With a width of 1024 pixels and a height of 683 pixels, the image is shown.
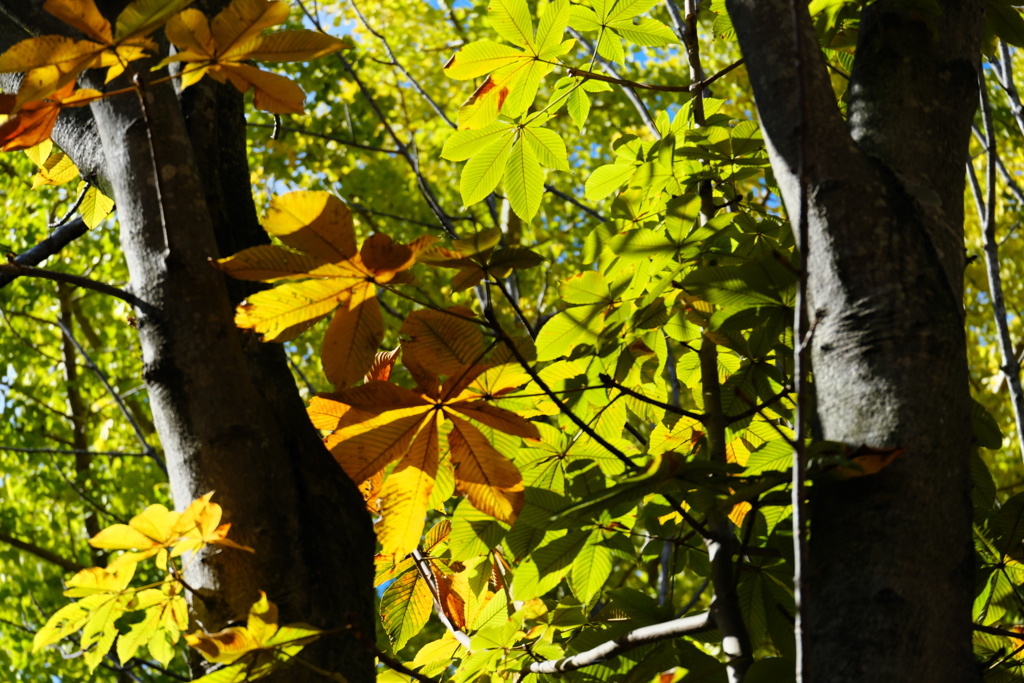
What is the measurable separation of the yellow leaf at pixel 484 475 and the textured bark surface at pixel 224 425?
121mm

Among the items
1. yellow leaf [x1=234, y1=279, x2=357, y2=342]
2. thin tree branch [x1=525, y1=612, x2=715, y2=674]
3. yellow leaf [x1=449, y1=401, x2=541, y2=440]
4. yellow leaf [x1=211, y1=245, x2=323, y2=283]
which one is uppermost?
yellow leaf [x1=211, y1=245, x2=323, y2=283]

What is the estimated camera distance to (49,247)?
100 cm

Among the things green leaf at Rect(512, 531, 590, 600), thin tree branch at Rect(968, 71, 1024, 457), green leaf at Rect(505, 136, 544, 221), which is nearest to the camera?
green leaf at Rect(512, 531, 590, 600)

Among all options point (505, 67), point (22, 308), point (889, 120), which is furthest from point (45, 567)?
point (889, 120)

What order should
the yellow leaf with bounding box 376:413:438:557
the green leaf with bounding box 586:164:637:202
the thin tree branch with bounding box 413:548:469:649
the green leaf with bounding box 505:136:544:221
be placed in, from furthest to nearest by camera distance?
1. the green leaf with bounding box 586:164:637:202
2. the green leaf with bounding box 505:136:544:221
3. the thin tree branch with bounding box 413:548:469:649
4. the yellow leaf with bounding box 376:413:438:557

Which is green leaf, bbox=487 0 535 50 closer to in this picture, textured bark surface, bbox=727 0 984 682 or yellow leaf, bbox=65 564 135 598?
textured bark surface, bbox=727 0 984 682

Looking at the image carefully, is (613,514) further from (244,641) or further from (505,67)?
(505,67)

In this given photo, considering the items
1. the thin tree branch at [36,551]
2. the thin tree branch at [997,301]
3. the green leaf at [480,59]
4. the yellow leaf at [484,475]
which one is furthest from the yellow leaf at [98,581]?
the thin tree branch at [36,551]

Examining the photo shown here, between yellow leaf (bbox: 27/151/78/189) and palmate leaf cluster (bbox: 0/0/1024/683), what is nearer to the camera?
palmate leaf cluster (bbox: 0/0/1024/683)

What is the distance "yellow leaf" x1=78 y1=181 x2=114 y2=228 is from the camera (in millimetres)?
1125

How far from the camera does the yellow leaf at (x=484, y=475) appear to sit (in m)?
0.88

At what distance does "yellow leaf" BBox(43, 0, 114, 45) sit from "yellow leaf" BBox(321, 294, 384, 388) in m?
0.35

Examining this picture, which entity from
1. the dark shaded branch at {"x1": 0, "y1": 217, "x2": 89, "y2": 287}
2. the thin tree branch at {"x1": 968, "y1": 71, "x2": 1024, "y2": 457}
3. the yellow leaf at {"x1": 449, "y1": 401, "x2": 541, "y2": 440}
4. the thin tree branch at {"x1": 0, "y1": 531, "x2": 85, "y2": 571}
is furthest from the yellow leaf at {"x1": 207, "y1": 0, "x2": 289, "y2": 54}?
the thin tree branch at {"x1": 0, "y1": 531, "x2": 85, "y2": 571}

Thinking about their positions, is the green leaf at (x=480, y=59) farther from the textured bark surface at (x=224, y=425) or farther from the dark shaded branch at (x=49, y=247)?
the dark shaded branch at (x=49, y=247)
